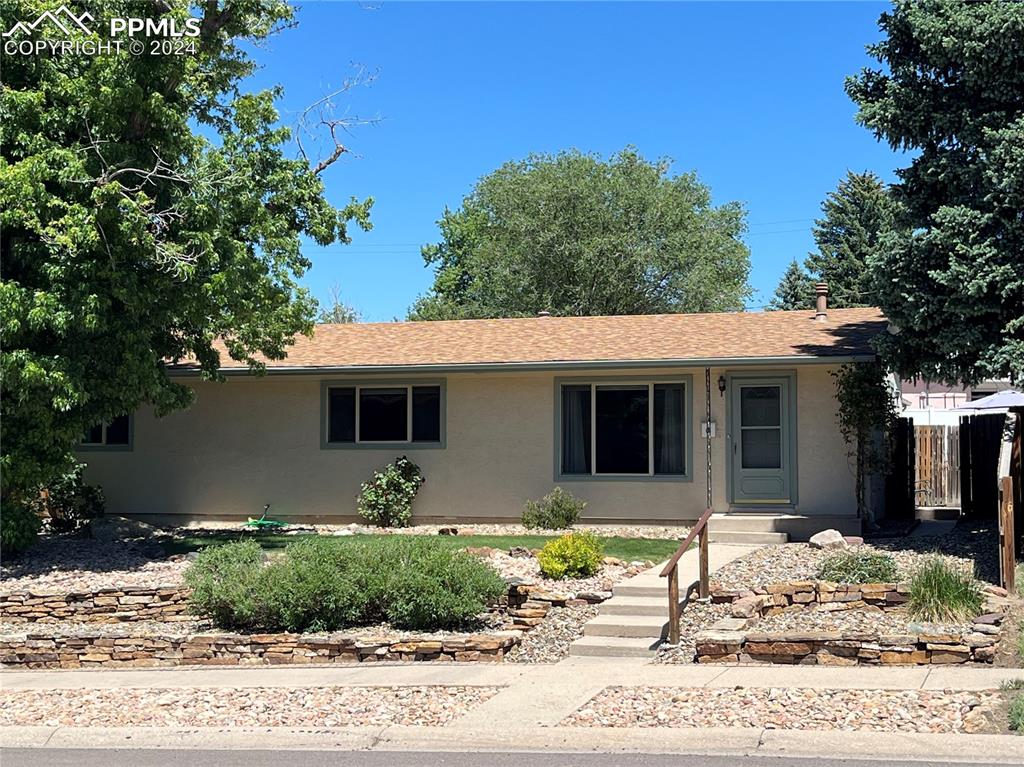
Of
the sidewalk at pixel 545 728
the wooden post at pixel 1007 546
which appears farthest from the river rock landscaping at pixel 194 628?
the wooden post at pixel 1007 546

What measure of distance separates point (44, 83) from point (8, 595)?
248 inches

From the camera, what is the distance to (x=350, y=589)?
11188mm

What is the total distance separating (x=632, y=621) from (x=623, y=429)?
780 centimetres

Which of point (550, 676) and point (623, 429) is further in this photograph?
point (623, 429)

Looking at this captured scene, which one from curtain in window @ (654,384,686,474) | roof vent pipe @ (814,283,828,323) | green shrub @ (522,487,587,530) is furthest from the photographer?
roof vent pipe @ (814,283,828,323)

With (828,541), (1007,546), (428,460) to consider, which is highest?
(428,460)

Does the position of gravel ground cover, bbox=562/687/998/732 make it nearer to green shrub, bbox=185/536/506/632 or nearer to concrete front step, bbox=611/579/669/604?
green shrub, bbox=185/536/506/632

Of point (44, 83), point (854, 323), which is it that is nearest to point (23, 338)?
point (44, 83)

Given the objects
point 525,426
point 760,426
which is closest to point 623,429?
point 525,426

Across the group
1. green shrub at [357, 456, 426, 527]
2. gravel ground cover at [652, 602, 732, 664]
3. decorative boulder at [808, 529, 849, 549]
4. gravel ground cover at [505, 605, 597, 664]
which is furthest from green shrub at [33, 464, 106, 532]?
decorative boulder at [808, 529, 849, 549]

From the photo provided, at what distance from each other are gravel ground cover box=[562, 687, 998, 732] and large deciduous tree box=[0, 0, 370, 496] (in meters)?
8.47

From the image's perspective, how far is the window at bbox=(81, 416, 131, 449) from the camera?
2091 centimetres

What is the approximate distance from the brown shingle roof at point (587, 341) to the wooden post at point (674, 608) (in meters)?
7.45

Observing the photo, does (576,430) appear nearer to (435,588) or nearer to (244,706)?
(435,588)
